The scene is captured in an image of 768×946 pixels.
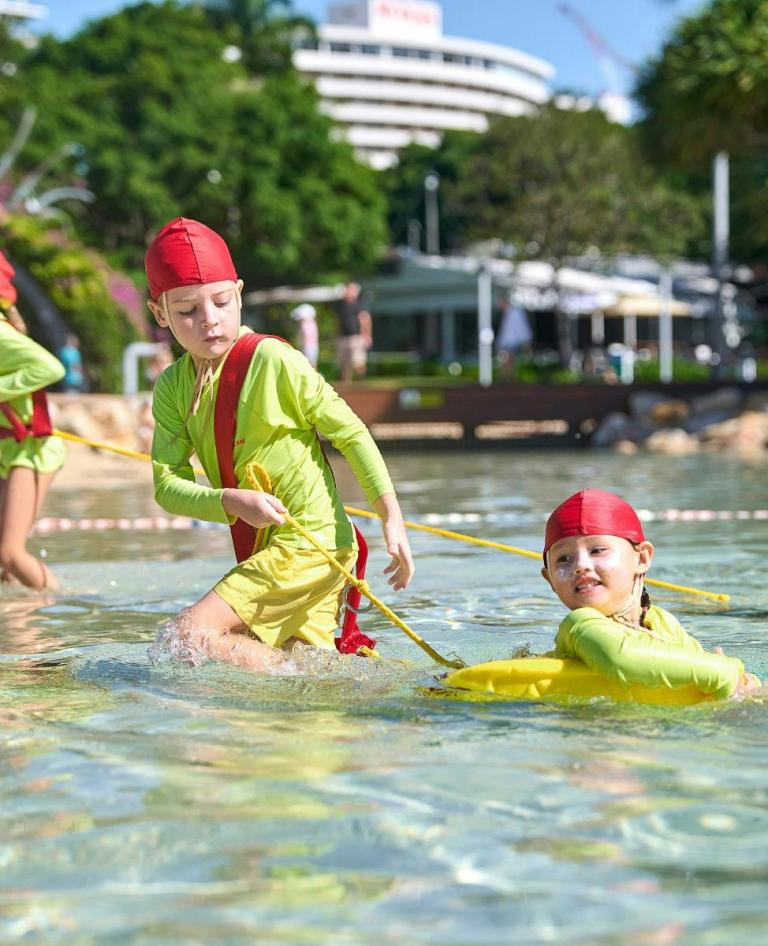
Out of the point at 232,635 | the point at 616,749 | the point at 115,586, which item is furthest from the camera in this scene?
the point at 115,586

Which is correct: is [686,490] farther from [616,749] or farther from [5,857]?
[5,857]

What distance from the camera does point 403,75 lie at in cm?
14688

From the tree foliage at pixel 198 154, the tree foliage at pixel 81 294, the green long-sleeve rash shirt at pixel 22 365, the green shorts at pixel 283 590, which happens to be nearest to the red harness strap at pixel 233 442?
the green shorts at pixel 283 590

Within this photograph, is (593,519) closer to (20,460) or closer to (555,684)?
(555,684)

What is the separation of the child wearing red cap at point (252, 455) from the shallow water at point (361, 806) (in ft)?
0.67

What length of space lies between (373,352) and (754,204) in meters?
40.3

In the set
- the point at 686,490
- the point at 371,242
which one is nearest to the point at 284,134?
the point at 371,242

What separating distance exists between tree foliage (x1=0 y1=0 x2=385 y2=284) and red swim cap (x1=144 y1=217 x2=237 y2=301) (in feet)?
149

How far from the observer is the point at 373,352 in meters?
68.4

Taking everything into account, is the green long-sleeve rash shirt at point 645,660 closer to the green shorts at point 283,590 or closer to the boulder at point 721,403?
the green shorts at point 283,590

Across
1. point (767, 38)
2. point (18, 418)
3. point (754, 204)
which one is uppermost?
point (767, 38)

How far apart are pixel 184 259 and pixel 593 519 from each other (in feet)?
A: 4.98

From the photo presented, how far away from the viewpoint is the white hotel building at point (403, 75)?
5605 inches

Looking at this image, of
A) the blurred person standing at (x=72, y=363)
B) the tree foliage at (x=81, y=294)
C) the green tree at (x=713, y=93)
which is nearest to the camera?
the blurred person standing at (x=72, y=363)
